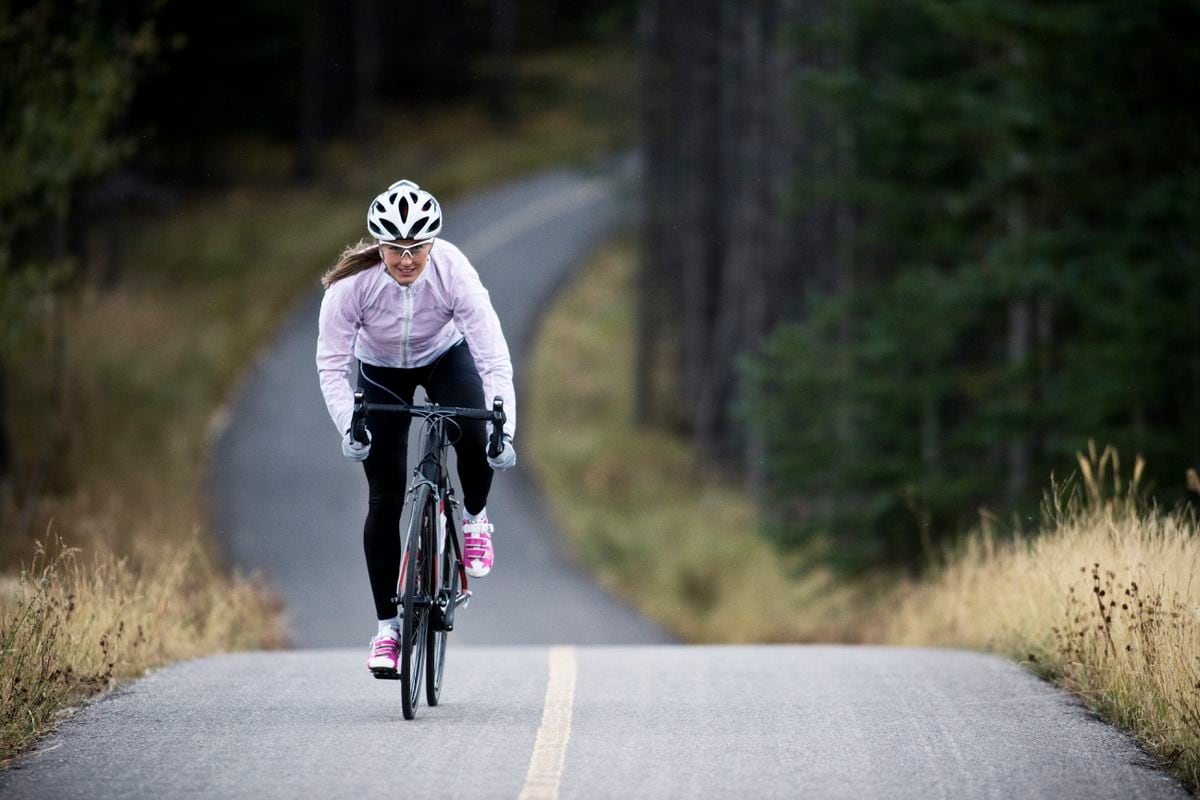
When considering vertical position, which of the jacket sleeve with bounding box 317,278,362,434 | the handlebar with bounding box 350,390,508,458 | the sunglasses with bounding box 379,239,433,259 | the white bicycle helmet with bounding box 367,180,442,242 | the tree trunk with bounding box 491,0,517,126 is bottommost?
the handlebar with bounding box 350,390,508,458

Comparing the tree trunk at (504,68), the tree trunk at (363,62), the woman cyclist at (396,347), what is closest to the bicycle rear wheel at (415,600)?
the woman cyclist at (396,347)

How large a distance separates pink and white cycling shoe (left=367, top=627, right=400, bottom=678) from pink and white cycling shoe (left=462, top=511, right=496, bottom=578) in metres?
0.69

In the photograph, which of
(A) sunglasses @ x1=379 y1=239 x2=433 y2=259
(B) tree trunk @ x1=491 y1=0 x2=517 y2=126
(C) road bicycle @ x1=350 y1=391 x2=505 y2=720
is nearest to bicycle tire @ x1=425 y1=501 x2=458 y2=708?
(C) road bicycle @ x1=350 y1=391 x2=505 y2=720

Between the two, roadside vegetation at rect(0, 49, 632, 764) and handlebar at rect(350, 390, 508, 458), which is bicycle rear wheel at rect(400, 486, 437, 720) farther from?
roadside vegetation at rect(0, 49, 632, 764)

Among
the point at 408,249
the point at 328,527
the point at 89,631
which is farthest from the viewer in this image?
the point at 328,527

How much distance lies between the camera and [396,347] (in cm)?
773

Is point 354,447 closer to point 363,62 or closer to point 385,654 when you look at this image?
point 385,654

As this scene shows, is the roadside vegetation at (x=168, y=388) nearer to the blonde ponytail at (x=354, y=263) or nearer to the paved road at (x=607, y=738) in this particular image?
the paved road at (x=607, y=738)

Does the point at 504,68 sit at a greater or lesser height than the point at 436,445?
greater

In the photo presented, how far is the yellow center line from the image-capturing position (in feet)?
19.5

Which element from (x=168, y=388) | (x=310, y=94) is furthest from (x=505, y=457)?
(x=310, y=94)

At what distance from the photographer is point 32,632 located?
7426mm

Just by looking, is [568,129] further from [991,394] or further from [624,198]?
[991,394]

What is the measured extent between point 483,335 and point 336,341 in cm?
68
